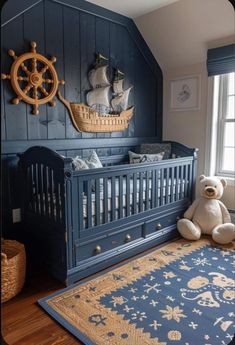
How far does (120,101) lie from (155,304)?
209cm

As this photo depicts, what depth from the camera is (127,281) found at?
205cm

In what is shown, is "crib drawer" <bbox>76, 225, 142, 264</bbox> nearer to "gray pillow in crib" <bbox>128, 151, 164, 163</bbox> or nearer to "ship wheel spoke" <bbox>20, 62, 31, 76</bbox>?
"gray pillow in crib" <bbox>128, 151, 164, 163</bbox>

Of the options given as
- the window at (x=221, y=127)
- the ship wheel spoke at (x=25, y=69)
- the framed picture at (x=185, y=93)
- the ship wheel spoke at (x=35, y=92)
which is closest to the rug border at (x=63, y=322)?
the ship wheel spoke at (x=35, y=92)

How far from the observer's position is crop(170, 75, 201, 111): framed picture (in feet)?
10.6

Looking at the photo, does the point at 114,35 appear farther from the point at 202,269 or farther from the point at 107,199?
the point at 202,269

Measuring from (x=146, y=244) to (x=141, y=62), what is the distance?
212cm

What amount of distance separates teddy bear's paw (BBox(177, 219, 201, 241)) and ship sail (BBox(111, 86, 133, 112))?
1382 millimetres

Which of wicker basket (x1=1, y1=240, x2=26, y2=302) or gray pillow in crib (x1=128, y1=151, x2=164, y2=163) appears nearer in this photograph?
wicker basket (x1=1, y1=240, x2=26, y2=302)

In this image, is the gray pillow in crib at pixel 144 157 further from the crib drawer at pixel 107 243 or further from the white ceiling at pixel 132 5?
the white ceiling at pixel 132 5

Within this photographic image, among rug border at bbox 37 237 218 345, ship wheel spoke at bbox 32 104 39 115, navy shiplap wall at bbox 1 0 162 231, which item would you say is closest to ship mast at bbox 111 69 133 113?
navy shiplap wall at bbox 1 0 162 231

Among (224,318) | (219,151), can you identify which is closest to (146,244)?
(224,318)

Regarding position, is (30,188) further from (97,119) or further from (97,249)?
(97,119)

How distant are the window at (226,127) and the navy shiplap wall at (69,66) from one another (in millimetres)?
811

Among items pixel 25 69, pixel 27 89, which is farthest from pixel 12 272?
pixel 25 69
